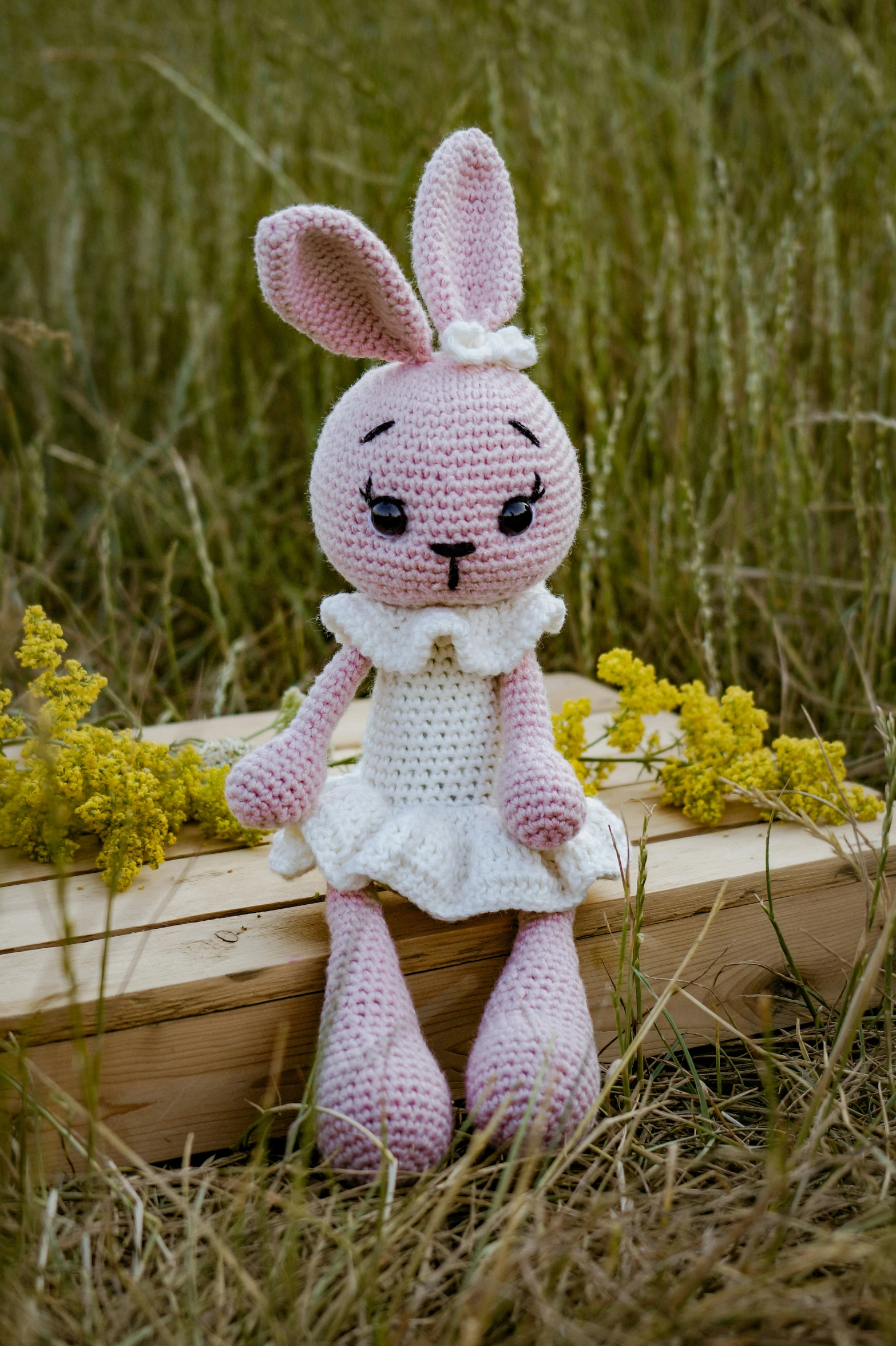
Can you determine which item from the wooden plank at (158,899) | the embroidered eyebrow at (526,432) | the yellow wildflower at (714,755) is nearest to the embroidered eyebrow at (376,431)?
the embroidered eyebrow at (526,432)

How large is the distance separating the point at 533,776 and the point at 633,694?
15.3 inches

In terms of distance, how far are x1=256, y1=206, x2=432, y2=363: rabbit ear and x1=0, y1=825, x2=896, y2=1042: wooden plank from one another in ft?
1.95

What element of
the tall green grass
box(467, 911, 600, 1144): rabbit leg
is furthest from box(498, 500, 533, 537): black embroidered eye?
the tall green grass

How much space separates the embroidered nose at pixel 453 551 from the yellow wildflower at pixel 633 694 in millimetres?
384

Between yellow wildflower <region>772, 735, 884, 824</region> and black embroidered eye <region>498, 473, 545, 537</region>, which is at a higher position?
black embroidered eye <region>498, 473, 545, 537</region>

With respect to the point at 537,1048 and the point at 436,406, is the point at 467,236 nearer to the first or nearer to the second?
the point at 436,406

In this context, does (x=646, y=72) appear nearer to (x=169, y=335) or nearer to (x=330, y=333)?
(x=169, y=335)

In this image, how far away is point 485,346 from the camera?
45.4 inches

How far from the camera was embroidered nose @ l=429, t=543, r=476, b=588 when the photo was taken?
113 cm

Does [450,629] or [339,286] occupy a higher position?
[339,286]

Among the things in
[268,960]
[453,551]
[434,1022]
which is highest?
[453,551]

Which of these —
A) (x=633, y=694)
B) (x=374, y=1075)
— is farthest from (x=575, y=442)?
(x=374, y=1075)

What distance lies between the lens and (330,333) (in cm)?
118

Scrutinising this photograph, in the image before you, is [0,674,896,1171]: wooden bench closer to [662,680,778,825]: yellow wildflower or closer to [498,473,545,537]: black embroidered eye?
[662,680,778,825]: yellow wildflower
